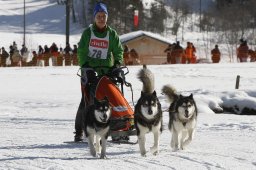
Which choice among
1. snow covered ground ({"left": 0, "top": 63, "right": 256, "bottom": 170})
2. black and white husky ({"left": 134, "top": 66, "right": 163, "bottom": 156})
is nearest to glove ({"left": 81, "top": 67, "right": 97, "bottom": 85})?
black and white husky ({"left": 134, "top": 66, "right": 163, "bottom": 156})

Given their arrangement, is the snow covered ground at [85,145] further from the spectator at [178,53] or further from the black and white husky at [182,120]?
the spectator at [178,53]

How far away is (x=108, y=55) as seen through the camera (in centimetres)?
693

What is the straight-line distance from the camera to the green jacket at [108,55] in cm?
679

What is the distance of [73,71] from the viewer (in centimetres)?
2347

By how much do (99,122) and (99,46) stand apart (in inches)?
47.8

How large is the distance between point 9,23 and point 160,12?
1742 centimetres

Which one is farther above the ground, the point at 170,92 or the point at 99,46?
the point at 99,46

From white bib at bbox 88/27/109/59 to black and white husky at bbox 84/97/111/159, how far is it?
84 centimetres

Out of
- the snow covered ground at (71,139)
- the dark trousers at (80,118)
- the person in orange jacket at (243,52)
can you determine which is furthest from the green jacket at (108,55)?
the person in orange jacket at (243,52)

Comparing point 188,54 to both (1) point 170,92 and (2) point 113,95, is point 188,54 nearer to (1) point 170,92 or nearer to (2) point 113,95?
(1) point 170,92

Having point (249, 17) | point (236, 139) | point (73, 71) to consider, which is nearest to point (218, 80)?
point (73, 71)

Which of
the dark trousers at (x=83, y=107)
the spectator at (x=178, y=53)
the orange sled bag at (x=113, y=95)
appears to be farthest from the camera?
the spectator at (x=178, y=53)

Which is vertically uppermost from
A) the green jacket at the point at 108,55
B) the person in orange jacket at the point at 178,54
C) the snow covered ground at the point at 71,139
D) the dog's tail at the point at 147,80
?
the person in orange jacket at the point at 178,54

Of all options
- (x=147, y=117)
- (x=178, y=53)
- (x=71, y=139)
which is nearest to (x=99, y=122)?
(x=147, y=117)
